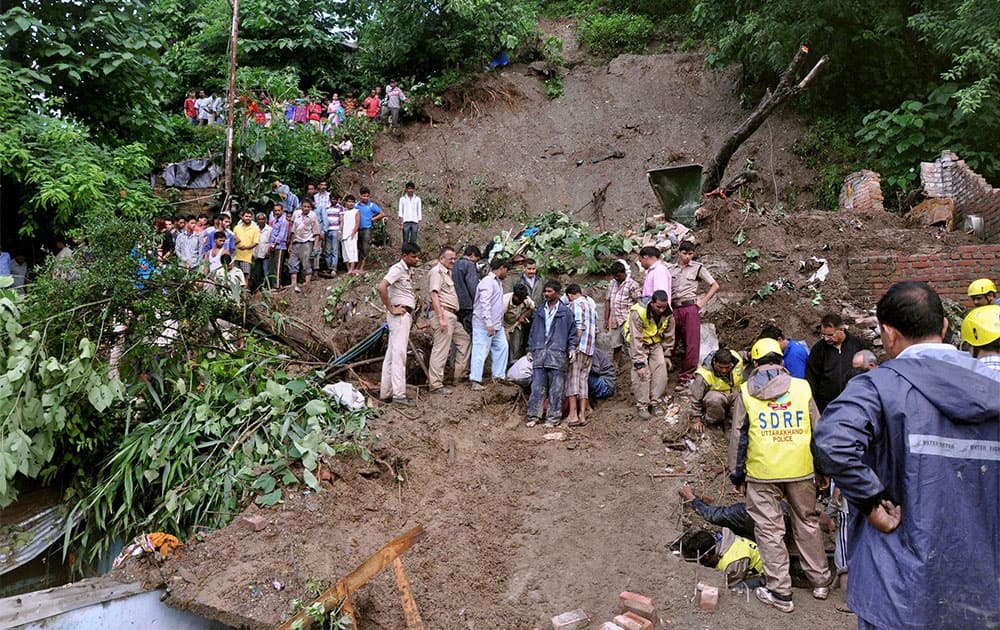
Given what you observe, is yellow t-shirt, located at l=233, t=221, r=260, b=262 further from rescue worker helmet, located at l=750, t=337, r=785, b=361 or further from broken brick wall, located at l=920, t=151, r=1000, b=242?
broken brick wall, located at l=920, t=151, r=1000, b=242

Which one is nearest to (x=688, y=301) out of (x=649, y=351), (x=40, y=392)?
(x=649, y=351)

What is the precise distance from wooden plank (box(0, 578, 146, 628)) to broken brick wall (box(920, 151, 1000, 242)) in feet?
32.7

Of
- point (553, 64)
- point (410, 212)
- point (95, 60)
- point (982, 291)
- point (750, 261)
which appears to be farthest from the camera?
point (553, 64)

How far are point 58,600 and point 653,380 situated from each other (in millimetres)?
5615

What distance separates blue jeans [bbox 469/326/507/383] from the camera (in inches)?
316

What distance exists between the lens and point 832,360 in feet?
19.4

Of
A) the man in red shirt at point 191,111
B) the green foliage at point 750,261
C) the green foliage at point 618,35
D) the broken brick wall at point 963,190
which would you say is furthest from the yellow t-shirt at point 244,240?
the green foliage at point 618,35

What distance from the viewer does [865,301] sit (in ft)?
26.7

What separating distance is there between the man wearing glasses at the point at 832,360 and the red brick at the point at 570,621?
2898 millimetres

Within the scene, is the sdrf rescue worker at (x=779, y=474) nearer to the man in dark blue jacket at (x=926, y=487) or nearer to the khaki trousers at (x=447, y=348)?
the man in dark blue jacket at (x=926, y=487)

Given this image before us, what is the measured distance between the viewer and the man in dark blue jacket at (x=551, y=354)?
749 cm

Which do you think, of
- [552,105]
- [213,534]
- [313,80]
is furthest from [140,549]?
[313,80]

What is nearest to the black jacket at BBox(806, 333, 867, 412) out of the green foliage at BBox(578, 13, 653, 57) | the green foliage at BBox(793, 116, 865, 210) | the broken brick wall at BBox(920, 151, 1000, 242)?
the broken brick wall at BBox(920, 151, 1000, 242)

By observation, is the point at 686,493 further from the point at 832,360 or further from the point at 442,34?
the point at 442,34
